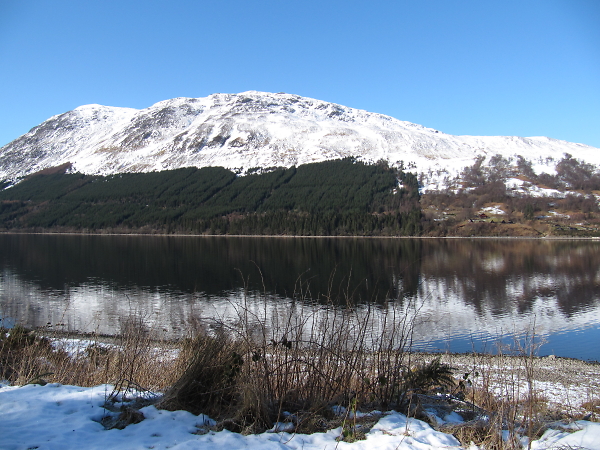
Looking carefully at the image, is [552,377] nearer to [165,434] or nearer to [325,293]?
[165,434]

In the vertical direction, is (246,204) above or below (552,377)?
above

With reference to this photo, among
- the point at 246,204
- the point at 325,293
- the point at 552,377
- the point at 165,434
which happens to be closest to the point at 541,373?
the point at 552,377

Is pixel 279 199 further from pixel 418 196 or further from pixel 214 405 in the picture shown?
pixel 214 405

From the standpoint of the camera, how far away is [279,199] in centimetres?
16612

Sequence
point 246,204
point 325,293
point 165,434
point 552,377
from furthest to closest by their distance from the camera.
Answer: point 246,204 → point 325,293 → point 552,377 → point 165,434

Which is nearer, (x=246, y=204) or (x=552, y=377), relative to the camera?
(x=552, y=377)

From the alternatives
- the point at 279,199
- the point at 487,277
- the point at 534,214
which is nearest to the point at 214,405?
the point at 487,277

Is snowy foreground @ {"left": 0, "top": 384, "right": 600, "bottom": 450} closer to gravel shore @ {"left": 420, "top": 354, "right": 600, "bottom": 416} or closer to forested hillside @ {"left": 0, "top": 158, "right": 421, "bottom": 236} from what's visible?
gravel shore @ {"left": 420, "top": 354, "right": 600, "bottom": 416}

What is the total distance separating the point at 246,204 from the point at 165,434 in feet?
538

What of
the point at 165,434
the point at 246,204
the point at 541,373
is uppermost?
the point at 246,204

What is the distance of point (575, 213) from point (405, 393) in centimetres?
15156

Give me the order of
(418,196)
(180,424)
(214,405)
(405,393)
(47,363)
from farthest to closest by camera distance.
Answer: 1. (418,196)
2. (47,363)
3. (405,393)
4. (214,405)
5. (180,424)

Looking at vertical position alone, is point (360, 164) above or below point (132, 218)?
above

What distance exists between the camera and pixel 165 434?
13.8 ft
